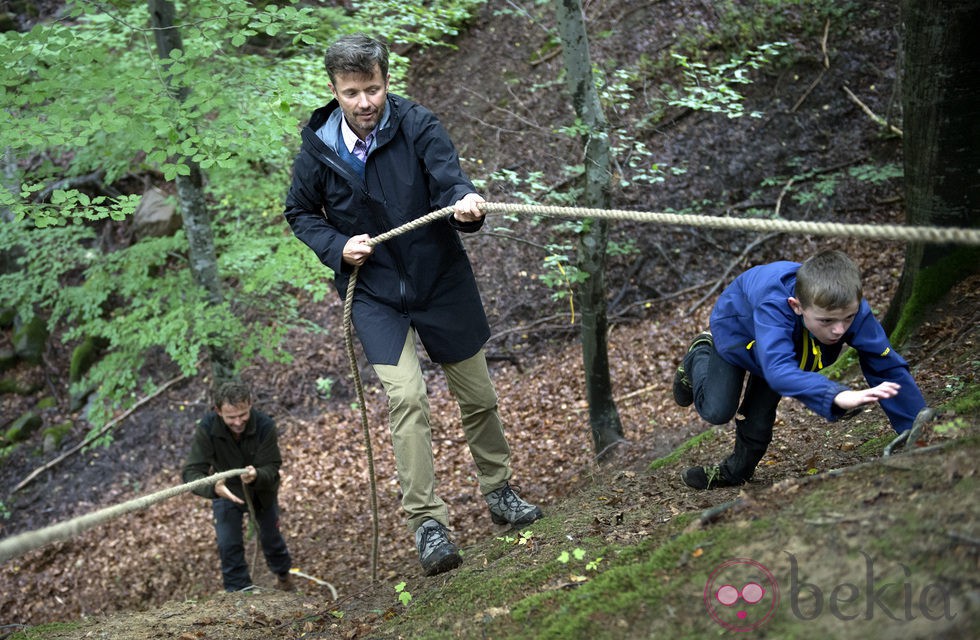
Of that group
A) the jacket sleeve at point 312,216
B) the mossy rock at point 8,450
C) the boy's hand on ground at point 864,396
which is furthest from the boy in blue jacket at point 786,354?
the mossy rock at point 8,450

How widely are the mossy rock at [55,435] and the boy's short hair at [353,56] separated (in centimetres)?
1024

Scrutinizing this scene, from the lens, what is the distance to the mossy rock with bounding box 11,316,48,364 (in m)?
13.6

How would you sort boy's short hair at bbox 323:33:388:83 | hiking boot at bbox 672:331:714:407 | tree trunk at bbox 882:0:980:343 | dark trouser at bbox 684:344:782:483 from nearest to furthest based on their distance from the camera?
boy's short hair at bbox 323:33:388:83 < dark trouser at bbox 684:344:782:483 < hiking boot at bbox 672:331:714:407 < tree trunk at bbox 882:0:980:343

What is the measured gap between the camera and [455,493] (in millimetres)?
7746

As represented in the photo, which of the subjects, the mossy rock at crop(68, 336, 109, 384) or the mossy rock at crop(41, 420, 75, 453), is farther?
the mossy rock at crop(68, 336, 109, 384)

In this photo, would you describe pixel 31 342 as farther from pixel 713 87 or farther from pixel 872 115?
pixel 872 115

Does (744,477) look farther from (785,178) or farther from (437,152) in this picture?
(785,178)

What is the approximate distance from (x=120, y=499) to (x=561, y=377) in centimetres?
594

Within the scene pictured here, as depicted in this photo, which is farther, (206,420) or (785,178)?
(785,178)

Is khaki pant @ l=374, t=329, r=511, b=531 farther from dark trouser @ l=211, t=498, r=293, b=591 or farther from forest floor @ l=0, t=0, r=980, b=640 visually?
dark trouser @ l=211, t=498, r=293, b=591

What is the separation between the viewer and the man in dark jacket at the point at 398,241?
4.04 m

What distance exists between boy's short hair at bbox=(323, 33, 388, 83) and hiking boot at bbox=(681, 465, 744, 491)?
2.66 meters

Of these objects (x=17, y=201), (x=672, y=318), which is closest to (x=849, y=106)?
(x=672, y=318)

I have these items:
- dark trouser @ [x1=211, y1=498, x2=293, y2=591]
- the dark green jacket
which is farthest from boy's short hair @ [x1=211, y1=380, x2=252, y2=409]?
dark trouser @ [x1=211, y1=498, x2=293, y2=591]
